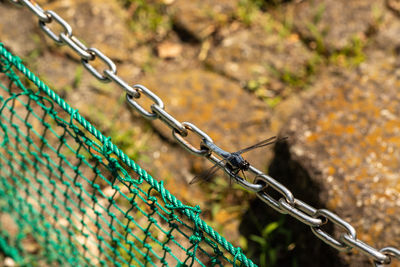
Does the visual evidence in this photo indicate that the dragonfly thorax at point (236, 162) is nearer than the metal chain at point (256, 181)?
No

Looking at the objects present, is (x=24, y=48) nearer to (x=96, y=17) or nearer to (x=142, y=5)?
(x=96, y=17)

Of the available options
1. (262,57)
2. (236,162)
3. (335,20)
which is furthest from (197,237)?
(335,20)

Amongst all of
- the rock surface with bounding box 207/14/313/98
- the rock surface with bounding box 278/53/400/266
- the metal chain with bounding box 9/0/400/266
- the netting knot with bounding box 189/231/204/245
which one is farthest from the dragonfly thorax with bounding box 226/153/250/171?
the rock surface with bounding box 207/14/313/98

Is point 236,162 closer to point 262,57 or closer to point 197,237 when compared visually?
point 197,237

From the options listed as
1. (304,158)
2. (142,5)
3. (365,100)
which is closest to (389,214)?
(304,158)

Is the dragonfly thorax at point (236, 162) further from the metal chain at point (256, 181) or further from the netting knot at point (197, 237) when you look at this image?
the netting knot at point (197, 237)

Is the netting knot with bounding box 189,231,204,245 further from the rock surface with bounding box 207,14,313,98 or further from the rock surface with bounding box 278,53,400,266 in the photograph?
the rock surface with bounding box 207,14,313,98

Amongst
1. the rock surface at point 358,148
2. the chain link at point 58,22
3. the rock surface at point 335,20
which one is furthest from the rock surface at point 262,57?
the chain link at point 58,22
